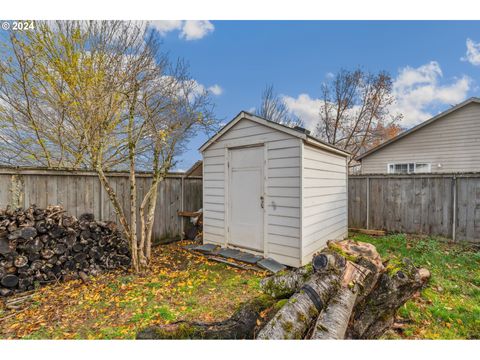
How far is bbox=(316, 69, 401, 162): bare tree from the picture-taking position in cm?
1403

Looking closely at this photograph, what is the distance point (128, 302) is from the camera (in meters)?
2.97

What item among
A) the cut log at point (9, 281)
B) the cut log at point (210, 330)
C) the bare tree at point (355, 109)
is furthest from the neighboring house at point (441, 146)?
the cut log at point (9, 281)

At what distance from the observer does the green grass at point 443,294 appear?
2.31 metres

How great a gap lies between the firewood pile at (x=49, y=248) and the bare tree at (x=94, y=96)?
52 cm

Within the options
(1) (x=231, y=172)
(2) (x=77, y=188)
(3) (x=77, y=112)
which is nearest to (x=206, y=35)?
(1) (x=231, y=172)

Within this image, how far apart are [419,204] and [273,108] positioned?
10430mm

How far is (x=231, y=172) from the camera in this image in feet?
16.1

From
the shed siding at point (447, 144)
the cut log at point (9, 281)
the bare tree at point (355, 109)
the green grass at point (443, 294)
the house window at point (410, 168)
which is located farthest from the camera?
the bare tree at point (355, 109)

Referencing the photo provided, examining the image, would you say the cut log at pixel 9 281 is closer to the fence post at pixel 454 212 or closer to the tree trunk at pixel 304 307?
the tree trunk at pixel 304 307

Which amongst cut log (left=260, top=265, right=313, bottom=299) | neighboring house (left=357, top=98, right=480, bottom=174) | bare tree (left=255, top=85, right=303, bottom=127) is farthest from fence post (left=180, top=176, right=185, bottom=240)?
bare tree (left=255, top=85, right=303, bottom=127)

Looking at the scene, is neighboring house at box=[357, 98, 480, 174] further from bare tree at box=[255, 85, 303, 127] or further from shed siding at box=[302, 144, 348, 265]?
bare tree at box=[255, 85, 303, 127]

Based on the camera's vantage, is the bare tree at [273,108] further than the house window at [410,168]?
Yes

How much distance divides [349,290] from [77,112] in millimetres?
5844

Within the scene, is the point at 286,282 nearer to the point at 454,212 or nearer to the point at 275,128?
the point at 275,128
